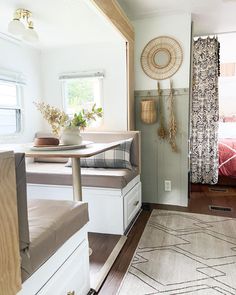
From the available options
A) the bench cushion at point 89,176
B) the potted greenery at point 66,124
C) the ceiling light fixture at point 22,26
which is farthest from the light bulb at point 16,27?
the bench cushion at point 89,176

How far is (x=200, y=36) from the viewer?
3637 millimetres

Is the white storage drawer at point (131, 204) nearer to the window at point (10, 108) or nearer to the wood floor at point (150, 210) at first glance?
the wood floor at point (150, 210)

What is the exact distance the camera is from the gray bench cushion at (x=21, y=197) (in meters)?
0.85

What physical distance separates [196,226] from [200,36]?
2.77 meters

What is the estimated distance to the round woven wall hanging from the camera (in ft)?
9.32

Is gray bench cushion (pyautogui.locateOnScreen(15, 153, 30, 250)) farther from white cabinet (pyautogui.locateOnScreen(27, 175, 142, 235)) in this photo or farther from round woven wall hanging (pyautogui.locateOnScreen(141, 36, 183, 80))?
round woven wall hanging (pyautogui.locateOnScreen(141, 36, 183, 80))

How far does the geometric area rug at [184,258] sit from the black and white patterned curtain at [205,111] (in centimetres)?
134

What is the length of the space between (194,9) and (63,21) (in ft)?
4.74

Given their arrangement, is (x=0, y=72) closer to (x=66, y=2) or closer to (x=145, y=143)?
(x=66, y=2)

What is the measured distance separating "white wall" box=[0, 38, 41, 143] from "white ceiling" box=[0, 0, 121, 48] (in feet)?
0.63

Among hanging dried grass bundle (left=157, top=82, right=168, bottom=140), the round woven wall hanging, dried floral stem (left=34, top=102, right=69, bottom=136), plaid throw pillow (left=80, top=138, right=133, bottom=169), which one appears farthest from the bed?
dried floral stem (left=34, top=102, right=69, bottom=136)

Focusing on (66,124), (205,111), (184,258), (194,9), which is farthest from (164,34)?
(184,258)

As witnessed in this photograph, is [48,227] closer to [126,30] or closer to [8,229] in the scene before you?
[8,229]

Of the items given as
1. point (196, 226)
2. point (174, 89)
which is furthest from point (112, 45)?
point (196, 226)
